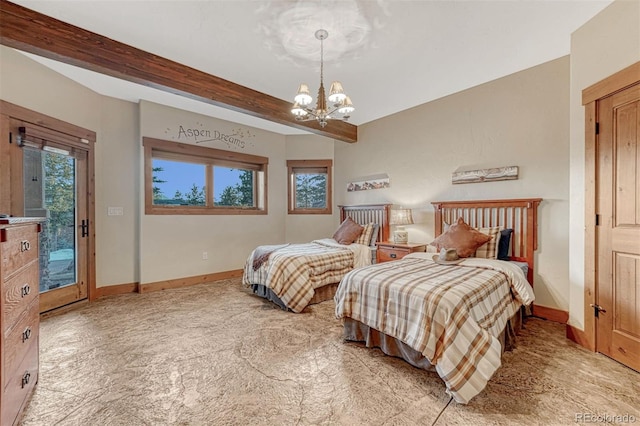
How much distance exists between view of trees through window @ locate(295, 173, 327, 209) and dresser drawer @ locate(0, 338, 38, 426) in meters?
4.56

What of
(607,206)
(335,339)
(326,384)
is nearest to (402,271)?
(335,339)

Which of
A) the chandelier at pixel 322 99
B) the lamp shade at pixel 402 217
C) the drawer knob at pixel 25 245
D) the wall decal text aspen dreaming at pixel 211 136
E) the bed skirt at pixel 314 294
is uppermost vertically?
the wall decal text aspen dreaming at pixel 211 136

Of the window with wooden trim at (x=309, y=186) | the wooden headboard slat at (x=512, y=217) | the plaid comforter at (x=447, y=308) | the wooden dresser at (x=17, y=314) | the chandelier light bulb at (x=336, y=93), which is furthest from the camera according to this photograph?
the window with wooden trim at (x=309, y=186)

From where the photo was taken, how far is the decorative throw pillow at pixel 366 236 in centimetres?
461

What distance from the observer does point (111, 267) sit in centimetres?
409

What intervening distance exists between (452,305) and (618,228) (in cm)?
164

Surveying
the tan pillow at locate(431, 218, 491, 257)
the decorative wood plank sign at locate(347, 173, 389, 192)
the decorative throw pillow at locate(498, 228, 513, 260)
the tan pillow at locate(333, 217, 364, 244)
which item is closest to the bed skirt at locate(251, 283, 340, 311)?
the tan pillow at locate(333, 217, 364, 244)

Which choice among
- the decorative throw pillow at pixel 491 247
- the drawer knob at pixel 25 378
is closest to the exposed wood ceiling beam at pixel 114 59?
the drawer knob at pixel 25 378

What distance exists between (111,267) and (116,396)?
2.86 m

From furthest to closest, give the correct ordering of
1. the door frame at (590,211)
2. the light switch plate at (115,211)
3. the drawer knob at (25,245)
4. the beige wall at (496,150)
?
the light switch plate at (115,211), the beige wall at (496,150), the door frame at (590,211), the drawer knob at (25,245)

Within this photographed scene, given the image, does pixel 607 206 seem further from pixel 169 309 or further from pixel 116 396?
pixel 169 309

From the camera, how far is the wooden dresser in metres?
1.38

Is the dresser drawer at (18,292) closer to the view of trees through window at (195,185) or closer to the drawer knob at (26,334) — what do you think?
the drawer knob at (26,334)

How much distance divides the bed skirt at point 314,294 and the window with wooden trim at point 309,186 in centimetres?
220
